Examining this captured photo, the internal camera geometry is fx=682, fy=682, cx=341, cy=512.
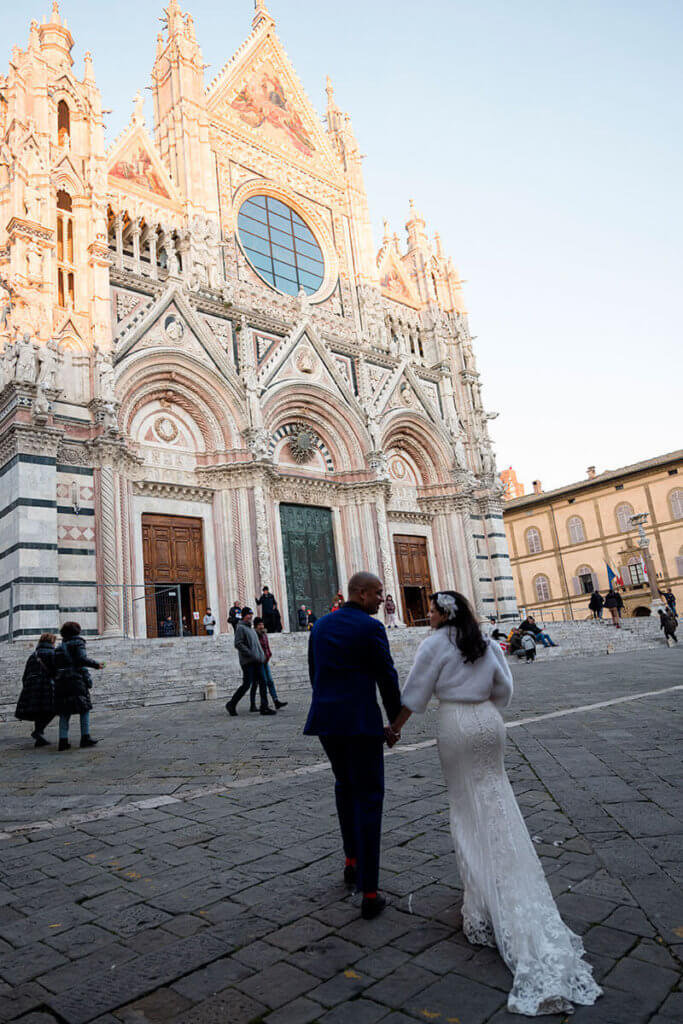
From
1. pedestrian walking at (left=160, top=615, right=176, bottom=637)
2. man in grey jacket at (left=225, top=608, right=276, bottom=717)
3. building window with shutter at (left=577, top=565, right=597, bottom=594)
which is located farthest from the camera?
building window with shutter at (left=577, top=565, right=597, bottom=594)

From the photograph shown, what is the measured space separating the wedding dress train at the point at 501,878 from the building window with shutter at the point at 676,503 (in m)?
38.0

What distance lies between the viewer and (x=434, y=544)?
25.4 m

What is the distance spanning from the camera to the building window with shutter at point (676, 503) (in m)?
36.5

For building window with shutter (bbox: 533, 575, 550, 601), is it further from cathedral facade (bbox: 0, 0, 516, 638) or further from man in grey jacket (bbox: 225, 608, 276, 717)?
man in grey jacket (bbox: 225, 608, 276, 717)

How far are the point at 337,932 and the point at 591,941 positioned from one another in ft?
3.20

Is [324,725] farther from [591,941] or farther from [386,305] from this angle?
[386,305]

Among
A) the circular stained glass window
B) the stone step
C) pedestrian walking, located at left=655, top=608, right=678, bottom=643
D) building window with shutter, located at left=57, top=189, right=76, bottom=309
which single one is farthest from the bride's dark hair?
the circular stained glass window

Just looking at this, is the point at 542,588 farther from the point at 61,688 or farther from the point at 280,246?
the point at 61,688

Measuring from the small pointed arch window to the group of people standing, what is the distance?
699 inches

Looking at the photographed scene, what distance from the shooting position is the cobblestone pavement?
229 centimetres

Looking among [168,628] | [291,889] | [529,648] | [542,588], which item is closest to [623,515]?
[542,588]

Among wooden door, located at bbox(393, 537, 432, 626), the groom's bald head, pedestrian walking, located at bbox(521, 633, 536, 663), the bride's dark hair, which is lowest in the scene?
pedestrian walking, located at bbox(521, 633, 536, 663)

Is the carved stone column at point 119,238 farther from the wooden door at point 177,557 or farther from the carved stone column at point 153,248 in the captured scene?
the wooden door at point 177,557

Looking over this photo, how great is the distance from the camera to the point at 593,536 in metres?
39.6
